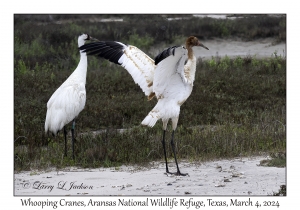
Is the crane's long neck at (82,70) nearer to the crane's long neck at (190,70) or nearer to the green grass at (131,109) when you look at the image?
the green grass at (131,109)

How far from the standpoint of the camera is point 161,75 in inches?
322

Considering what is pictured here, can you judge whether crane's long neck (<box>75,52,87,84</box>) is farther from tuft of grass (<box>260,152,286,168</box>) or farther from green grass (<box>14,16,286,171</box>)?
tuft of grass (<box>260,152,286,168</box>)

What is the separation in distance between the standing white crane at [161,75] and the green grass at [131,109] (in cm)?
87

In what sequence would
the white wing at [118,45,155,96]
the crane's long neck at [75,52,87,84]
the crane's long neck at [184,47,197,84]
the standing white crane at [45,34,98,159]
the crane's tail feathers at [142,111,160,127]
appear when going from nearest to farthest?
the crane's tail feathers at [142,111,160,127], the crane's long neck at [184,47,197,84], the white wing at [118,45,155,96], the standing white crane at [45,34,98,159], the crane's long neck at [75,52,87,84]

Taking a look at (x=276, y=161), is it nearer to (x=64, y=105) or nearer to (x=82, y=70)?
(x=64, y=105)

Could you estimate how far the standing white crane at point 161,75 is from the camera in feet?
26.3

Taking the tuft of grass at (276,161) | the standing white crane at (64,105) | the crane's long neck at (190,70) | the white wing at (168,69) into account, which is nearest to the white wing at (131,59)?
the white wing at (168,69)

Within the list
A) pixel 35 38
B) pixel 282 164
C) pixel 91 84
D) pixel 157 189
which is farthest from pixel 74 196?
pixel 35 38

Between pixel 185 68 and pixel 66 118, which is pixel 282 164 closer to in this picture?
pixel 185 68

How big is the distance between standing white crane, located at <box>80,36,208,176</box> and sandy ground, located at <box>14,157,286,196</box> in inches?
16.3

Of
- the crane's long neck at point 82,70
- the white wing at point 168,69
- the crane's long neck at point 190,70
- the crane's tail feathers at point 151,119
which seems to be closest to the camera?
the white wing at point 168,69

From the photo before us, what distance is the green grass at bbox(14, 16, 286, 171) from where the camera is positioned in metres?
9.11

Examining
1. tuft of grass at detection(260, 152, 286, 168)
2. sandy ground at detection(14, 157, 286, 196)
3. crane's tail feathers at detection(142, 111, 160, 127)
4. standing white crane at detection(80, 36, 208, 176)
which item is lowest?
sandy ground at detection(14, 157, 286, 196)

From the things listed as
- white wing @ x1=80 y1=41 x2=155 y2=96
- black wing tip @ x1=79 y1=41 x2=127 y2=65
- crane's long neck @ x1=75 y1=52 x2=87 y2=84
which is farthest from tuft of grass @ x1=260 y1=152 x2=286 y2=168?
crane's long neck @ x1=75 y1=52 x2=87 y2=84
